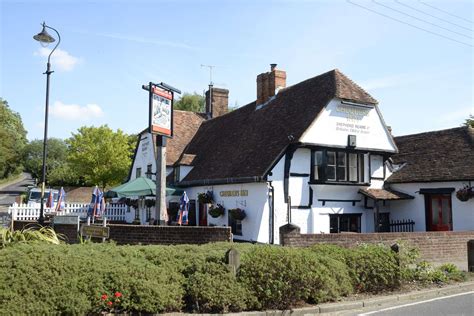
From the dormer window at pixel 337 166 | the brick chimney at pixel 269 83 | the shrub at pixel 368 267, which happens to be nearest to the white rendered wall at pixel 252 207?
the dormer window at pixel 337 166

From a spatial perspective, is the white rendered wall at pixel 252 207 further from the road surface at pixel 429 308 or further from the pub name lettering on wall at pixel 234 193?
the road surface at pixel 429 308

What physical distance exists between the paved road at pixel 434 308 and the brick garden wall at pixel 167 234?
4722 mm

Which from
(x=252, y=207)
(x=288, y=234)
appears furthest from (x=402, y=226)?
(x=288, y=234)

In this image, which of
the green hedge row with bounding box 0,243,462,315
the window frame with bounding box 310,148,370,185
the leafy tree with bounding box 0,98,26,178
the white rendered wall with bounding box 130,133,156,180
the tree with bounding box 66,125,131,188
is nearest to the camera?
the green hedge row with bounding box 0,243,462,315

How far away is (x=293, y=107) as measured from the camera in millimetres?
22312

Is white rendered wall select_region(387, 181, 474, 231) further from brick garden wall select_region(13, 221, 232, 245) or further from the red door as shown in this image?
brick garden wall select_region(13, 221, 232, 245)

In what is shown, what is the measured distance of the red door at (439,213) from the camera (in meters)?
20.4

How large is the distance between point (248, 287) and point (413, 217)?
Result: 15.5 meters

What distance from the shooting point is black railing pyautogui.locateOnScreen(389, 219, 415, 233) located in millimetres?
21453

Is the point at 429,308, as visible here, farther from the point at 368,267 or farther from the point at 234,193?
the point at 234,193

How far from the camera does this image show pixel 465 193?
742 inches

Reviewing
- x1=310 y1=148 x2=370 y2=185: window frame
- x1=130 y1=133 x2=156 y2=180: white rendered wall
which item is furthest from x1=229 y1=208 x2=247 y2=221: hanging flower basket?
x1=130 y1=133 x2=156 y2=180: white rendered wall

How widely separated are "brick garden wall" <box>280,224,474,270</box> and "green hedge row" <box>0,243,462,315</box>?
2523mm

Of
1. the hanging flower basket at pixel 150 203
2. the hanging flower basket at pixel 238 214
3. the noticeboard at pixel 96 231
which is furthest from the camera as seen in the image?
the hanging flower basket at pixel 150 203
